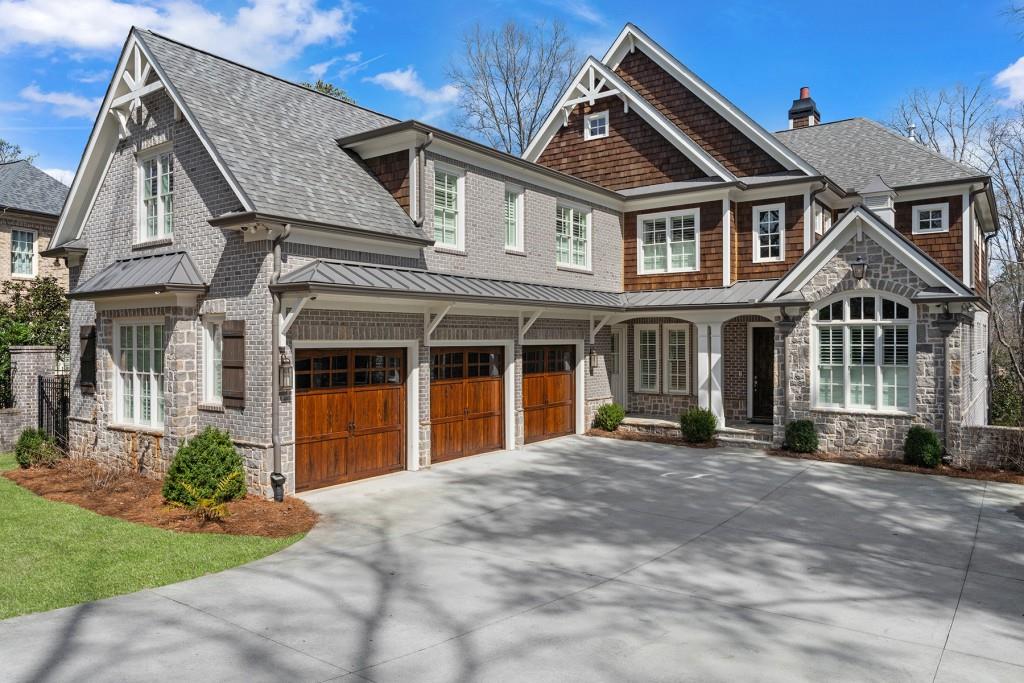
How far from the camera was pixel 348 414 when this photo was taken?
1208cm

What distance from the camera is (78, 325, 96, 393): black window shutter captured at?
46.0ft

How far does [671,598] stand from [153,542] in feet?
20.3

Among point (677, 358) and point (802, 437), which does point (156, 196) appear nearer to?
point (677, 358)

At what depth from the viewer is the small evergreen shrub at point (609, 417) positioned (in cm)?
1817

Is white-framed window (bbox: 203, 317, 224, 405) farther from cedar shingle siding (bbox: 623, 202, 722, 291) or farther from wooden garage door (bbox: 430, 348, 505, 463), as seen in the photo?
cedar shingle siding (bbox: 623, 202, 722, 291)

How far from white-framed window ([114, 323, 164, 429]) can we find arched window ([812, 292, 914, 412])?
13134 mm

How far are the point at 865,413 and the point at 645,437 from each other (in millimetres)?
5079

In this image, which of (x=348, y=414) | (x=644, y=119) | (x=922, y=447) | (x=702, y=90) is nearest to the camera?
(x=348, y=414)

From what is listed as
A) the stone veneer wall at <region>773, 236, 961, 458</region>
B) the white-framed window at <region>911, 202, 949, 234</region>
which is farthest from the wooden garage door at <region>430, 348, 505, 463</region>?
the white-framed window at <region>911, 202, 949, 234</region>

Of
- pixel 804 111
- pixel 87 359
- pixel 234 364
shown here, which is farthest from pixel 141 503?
pixel 804 111

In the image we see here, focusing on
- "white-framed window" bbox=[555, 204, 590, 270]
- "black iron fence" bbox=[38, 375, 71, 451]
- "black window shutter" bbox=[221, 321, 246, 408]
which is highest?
"white-framed window" bbox=[555, 204, 590, 270]

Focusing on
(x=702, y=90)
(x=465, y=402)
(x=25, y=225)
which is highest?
(x=702, y=90)

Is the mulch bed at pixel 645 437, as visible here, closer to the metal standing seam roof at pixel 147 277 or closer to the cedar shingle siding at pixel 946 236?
the cedar shingle siding at pixel 946 236

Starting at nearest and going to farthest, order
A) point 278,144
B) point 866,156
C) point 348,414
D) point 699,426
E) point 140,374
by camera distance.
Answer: point 348,414, point 278,144, point 140,374, point 699,426, point 866,156
